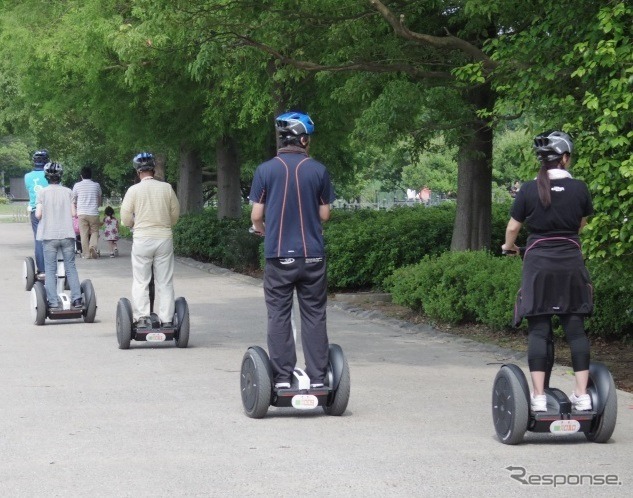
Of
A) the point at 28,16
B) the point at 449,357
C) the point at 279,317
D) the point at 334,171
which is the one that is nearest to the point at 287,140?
the point at 279,317

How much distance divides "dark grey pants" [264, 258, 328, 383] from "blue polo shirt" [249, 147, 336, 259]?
0.09 meters

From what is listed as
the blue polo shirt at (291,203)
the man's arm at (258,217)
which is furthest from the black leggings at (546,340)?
the man's arm at (258,217)

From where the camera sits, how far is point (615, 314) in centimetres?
1189

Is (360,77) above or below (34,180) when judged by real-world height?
above

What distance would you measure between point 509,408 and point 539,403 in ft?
0.58

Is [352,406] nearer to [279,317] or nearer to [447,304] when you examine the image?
[279,317]

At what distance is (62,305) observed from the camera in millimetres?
14281

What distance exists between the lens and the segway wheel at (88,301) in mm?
14180

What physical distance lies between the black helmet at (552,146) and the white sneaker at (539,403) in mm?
1374

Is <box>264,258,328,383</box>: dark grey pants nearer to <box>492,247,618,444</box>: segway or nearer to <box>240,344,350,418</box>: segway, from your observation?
<box>240,344,350,418</box>: segway

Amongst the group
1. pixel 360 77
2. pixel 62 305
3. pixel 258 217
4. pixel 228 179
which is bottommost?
pixel 62 305

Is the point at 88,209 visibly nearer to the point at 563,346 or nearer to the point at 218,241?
the point at 218,241

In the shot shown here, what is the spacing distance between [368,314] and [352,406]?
6.60m

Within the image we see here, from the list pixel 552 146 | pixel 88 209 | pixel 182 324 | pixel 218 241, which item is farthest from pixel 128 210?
pixel 218 241
